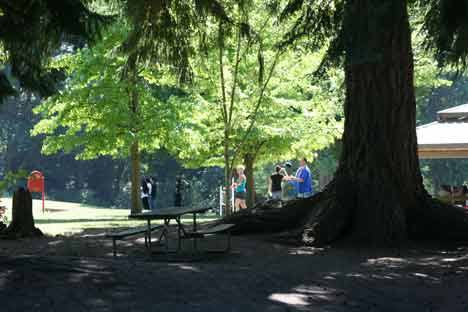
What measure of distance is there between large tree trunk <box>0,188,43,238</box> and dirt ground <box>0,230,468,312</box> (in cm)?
404

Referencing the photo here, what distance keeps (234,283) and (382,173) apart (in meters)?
5.28

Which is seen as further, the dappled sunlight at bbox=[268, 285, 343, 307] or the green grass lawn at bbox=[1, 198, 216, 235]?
the green grass lawn at bbox=[1, 198, 216, 235]

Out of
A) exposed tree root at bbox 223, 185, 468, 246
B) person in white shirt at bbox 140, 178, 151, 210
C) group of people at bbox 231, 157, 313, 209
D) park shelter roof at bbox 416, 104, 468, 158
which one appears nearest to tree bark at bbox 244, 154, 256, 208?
person in white shirt at bbox 140, 178, 151, 210

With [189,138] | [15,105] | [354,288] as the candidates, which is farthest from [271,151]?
[15,105]

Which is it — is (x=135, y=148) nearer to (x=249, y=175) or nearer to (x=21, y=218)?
(x=249, y=175)

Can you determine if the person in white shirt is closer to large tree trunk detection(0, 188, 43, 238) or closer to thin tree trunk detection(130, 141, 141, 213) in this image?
thin tree trunk detection(130, 141, 141, 213)

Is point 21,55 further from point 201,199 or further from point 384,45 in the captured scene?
point 201,199

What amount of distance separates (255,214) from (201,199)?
4312 centimetres

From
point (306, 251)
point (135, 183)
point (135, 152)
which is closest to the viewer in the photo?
point (306, 251)

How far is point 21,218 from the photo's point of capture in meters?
14.4

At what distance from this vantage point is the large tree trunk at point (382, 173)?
1217 cm

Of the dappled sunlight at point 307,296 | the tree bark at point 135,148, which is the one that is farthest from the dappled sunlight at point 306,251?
the tree bark at point 135,148

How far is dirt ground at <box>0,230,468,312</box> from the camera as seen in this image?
21.2 feet

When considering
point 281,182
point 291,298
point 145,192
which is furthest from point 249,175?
point 291,298
